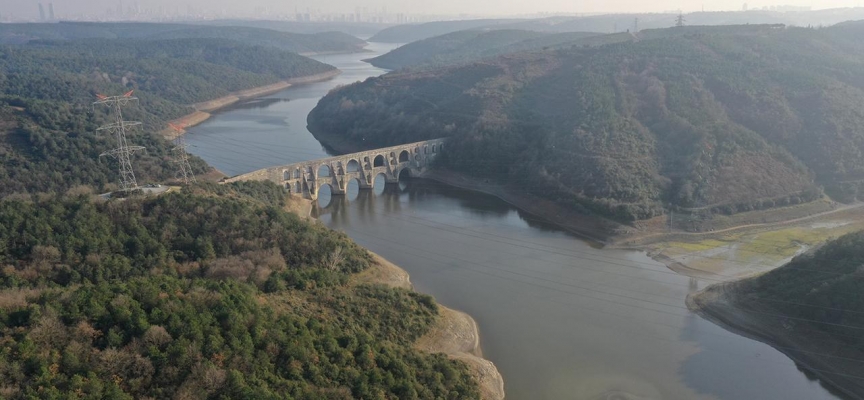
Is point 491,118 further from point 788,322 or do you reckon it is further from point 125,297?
point 125,297

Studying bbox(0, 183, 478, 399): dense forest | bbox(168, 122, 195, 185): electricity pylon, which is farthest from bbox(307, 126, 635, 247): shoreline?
bbox(168, 122, 195, 185): electricity pylon

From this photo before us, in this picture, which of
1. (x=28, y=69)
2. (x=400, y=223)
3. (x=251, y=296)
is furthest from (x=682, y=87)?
(x=28, y=69)

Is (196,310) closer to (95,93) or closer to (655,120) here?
(655,120)

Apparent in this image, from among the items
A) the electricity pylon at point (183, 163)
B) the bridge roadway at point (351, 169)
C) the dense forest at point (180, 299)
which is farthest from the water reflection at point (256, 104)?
the dense forest at point (180, 299)

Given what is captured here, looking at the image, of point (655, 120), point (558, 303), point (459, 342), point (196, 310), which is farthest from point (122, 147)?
point (655, 120)

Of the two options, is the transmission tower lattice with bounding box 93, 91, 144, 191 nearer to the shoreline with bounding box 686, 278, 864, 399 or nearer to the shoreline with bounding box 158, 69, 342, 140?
the shoreline with bounding box 686, 278, 864, 399
